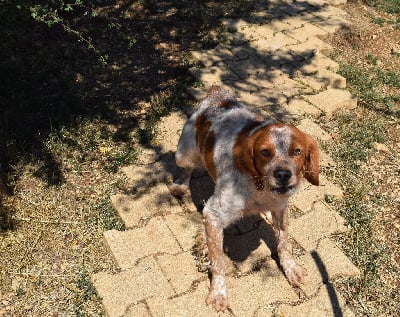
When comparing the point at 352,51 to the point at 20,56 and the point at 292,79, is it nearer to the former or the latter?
the point at 292,79

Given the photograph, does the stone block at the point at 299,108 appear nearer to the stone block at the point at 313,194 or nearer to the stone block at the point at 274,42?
the stone block at the point at 313,194

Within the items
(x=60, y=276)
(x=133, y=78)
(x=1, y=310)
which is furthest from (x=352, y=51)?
(x=1, y=310)

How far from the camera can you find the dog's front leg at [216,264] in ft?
13.2

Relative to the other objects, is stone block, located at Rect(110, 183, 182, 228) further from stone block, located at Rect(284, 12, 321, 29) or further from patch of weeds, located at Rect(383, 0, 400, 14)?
patch of weeds, located at Rect(383, 0, 400, 14)

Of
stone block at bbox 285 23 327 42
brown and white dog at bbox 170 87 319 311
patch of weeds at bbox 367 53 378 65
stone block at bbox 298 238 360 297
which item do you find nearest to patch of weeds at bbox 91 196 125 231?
brown and white dog at bbox 170 87 319 311

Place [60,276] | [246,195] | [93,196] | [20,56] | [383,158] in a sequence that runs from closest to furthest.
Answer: [246,195]
[60,276]
[93,196]
[383,158]
[20,56]

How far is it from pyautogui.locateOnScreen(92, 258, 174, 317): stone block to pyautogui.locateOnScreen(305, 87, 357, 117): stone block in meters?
3.89

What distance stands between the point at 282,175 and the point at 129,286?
6.64 feet

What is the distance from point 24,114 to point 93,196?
1.85 meters

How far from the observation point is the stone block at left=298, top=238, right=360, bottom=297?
4.43 meters

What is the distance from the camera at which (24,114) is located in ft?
20.2

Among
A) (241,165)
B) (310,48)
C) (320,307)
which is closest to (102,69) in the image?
(310,48)

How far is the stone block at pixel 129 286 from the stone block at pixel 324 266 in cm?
144

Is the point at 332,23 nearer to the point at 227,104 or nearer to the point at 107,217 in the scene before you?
the point at 227,104
